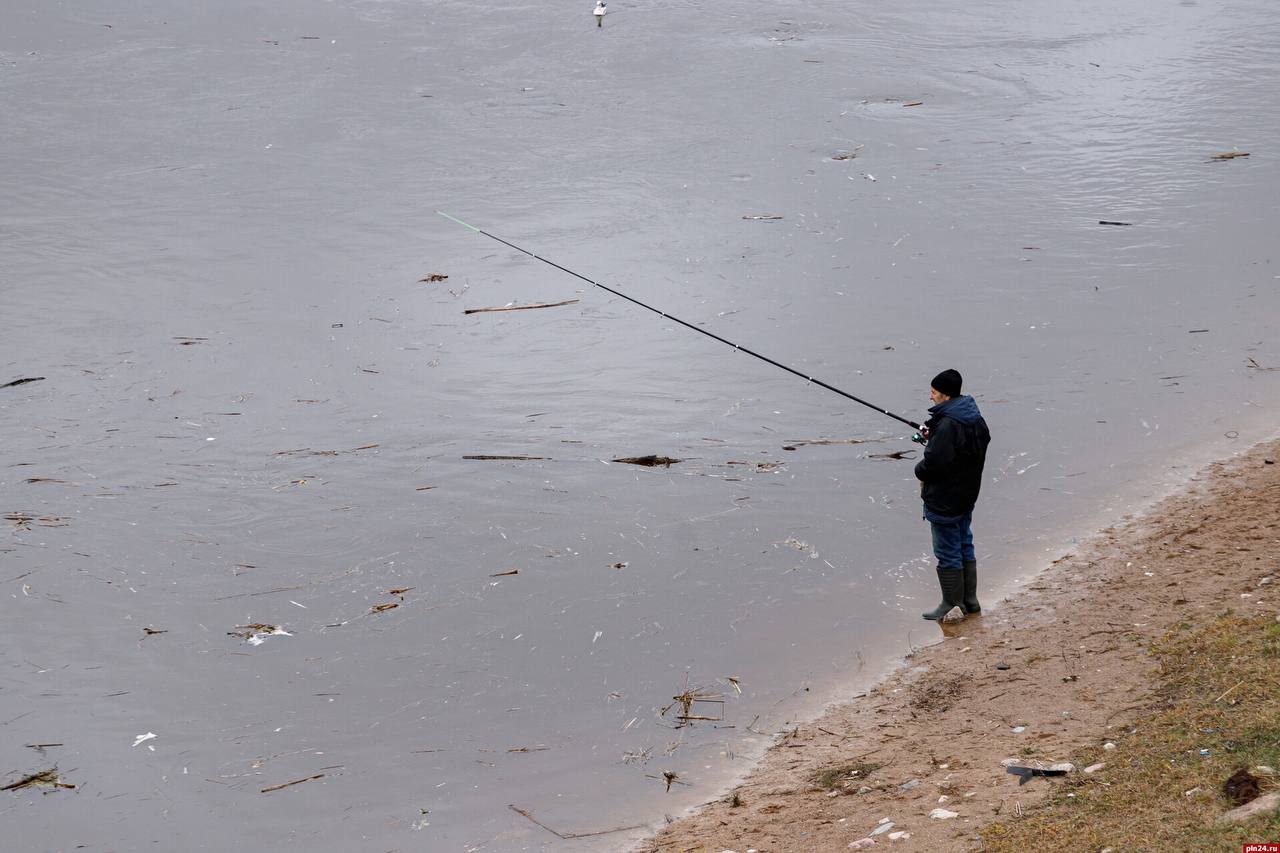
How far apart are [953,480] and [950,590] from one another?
0.61 m

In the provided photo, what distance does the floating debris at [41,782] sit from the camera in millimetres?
5383

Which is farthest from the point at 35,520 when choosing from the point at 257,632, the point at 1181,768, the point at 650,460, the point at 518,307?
the point at 1181,768

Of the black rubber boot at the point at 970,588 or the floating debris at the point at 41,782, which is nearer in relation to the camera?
the floating debris at the point at 41,782

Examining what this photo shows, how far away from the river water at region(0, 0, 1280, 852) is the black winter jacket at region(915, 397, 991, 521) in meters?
0.72

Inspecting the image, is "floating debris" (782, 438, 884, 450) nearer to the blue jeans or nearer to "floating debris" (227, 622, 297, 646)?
the blue jeans

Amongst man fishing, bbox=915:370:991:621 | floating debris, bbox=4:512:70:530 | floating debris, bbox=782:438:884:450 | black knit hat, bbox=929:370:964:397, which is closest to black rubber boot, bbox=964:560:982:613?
man fishing, bbox=915:370:991:621

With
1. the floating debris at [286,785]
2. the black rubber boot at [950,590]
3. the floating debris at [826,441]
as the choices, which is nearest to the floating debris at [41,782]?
the floating debris at [286,785]

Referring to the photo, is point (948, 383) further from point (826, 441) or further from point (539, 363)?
point (539, 363)

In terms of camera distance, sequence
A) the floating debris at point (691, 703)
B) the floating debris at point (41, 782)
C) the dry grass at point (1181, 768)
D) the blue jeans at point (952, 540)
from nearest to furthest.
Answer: the dry grass at point (1181, 768), the floating debris at point (41, 782), the floating debris at point (691, 703), the blue jeans at point (952, 540)

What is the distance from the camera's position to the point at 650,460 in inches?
310

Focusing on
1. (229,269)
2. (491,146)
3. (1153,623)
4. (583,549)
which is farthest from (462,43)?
(1153,623)

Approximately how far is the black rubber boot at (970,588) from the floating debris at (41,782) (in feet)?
14.5

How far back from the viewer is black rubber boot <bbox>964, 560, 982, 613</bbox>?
6.42 m

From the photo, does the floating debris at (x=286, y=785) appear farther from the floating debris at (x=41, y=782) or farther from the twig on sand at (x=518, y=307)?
the twig on sand at (x=518, y=307)
